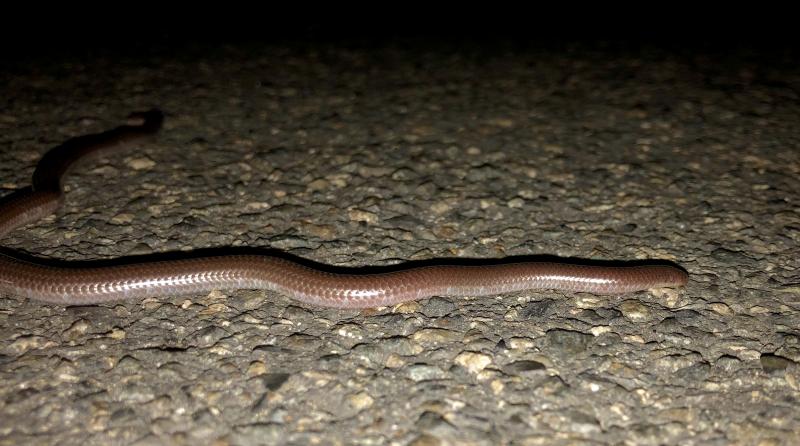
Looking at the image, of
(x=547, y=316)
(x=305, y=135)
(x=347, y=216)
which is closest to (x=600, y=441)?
(x=547, y=316)

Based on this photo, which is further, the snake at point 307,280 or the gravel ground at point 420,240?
the snake at point 307,280

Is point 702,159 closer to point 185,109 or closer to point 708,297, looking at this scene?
point 708,297

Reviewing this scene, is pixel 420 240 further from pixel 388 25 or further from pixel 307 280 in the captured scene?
pixel 388 25

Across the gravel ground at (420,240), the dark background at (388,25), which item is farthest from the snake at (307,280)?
the dark background at (388,25)

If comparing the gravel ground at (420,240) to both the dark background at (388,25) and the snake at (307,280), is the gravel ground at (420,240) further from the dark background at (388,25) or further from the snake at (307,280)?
the dark background at (388,25)

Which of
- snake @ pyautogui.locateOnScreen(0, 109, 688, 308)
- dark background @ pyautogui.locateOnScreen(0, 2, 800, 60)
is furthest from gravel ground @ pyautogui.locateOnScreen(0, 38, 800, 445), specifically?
dark background @ pyautogui.locateOnScreen(0, 2, 800, 60)
